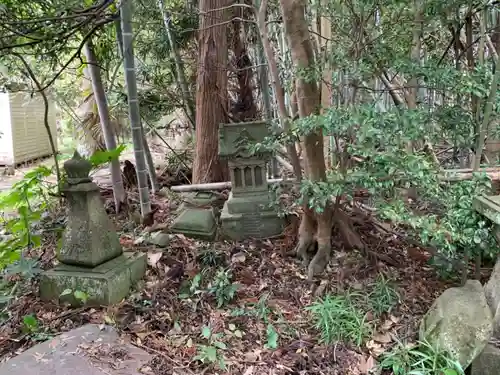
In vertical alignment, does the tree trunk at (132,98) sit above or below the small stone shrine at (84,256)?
above

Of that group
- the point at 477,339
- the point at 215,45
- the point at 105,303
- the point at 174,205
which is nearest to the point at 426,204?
the point at 477,339

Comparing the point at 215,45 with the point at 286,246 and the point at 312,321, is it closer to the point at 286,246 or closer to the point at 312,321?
the point at 286,246

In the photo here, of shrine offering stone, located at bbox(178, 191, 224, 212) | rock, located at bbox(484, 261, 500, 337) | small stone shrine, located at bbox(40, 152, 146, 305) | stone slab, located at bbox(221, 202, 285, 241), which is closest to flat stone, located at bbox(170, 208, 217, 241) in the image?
stone slab, located at bbox(221, 202, 285, 241)

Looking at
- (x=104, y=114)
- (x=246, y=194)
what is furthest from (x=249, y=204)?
(x=104, y=114)

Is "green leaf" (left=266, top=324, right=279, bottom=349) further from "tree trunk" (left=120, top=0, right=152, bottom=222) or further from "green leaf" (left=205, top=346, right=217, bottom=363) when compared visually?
"tree trunk" (left=120, top=0, right=152, bottom=222)

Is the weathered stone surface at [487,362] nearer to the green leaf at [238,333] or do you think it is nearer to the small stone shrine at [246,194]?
the green leaf at [238,333]

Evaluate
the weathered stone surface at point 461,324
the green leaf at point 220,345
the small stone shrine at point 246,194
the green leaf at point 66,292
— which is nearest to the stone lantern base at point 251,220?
the small stone shrine at point 246,194

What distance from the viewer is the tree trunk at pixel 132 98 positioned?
3.39m

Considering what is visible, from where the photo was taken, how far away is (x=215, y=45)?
4.62m

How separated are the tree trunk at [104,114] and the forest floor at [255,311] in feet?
3.77

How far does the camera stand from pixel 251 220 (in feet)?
11.9

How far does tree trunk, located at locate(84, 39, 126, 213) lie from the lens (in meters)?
3.95

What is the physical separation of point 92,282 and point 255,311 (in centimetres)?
107

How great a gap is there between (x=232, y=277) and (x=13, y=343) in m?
1.44
